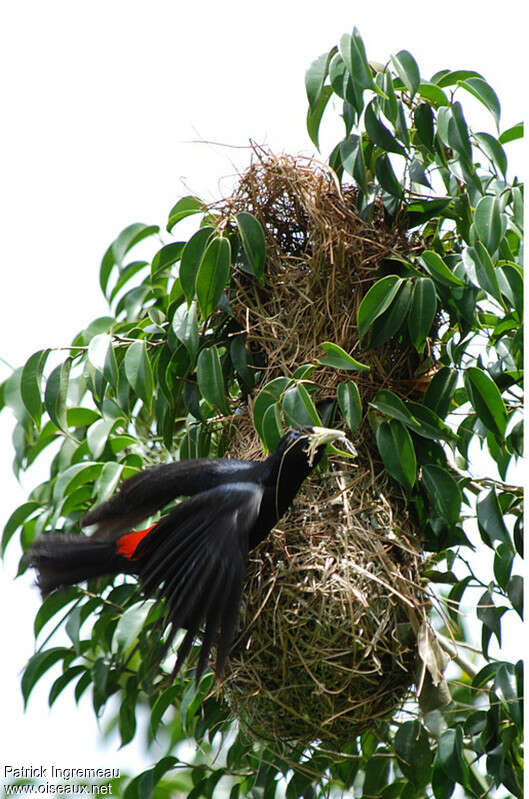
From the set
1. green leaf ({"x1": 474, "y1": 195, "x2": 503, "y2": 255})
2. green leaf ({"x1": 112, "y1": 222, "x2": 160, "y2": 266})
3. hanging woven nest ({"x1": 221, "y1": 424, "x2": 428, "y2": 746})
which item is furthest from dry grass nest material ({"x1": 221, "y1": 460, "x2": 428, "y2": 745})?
green leaf ({"x1": 112, "y1": 222, "x2": 160, "y2": 266})

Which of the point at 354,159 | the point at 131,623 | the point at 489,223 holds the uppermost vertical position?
the point at 354,159

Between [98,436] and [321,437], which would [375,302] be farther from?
[98,436]

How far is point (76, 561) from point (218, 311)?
0.67 m

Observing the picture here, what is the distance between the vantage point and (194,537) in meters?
1.96

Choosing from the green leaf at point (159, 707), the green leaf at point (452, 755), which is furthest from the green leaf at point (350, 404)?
the green leaf at point (159, 707)

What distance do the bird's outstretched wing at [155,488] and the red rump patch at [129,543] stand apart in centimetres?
2

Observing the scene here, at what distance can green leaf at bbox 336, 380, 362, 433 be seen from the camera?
6.34ft

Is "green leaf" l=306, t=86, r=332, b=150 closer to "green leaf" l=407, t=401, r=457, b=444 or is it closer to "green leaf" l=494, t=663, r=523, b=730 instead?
"green leaf" l=407, t=401, r=457, b=444

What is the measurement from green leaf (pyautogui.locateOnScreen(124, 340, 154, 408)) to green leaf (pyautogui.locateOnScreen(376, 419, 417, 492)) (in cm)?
52

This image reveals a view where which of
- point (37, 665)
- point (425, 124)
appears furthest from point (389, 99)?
point (37, 665)

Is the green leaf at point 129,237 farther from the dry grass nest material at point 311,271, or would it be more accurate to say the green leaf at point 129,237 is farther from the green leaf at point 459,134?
the green leaf at point 459,134

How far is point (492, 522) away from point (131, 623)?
2.80 feet

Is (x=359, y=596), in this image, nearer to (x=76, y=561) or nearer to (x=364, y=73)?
(x=76, y=561)

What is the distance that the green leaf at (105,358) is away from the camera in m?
2.12
